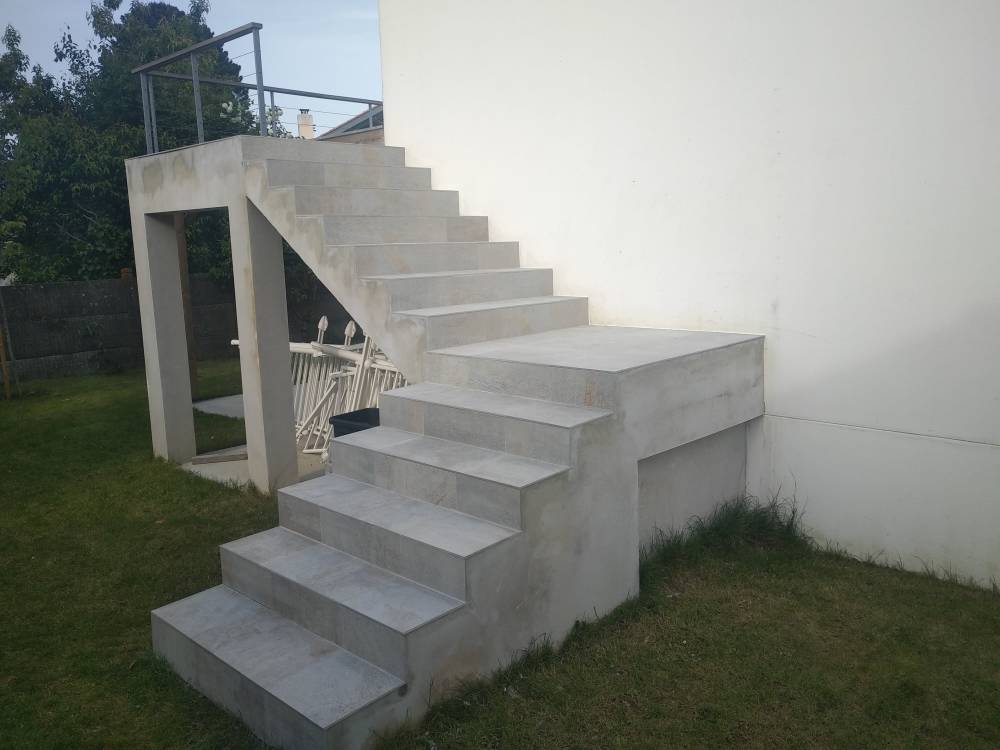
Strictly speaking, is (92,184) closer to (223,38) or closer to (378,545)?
(223,38)

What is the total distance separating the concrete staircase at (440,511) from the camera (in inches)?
114

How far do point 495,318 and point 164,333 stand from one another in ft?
11.5

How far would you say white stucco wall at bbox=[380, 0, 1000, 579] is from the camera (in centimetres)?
374

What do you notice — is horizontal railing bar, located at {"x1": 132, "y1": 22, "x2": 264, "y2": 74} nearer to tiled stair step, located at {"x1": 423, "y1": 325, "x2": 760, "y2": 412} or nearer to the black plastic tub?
the black plastic tub

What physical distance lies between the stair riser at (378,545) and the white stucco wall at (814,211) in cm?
231

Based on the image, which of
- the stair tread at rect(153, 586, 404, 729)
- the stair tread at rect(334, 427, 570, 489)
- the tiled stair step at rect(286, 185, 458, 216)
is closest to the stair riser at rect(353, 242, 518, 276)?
the tiled stair step at rect(286, 185, 458, 216)

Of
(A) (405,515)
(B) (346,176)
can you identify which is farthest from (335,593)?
(B) (346,176)

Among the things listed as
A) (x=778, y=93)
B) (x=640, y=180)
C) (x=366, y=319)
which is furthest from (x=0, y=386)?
(x=778, y=93)

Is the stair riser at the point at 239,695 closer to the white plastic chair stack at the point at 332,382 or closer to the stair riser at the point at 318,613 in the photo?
the stair riser at the point at 318,613

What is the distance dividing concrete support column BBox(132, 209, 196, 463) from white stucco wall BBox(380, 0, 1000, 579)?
321cm

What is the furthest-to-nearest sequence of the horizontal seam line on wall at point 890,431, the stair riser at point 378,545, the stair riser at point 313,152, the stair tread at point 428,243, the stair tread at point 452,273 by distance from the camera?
the stair riser at point 313,152 < the stair tread at point 428,243 < the stair tread at point 452,273 < the horizontal seam line on wall at point 890,431 < the stair riser at point 378,545

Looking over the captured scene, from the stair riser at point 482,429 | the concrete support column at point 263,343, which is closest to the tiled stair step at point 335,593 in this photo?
the stair riser at point 482,429

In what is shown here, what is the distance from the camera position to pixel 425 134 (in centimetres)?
628

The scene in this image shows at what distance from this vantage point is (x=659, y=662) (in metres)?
3.27
